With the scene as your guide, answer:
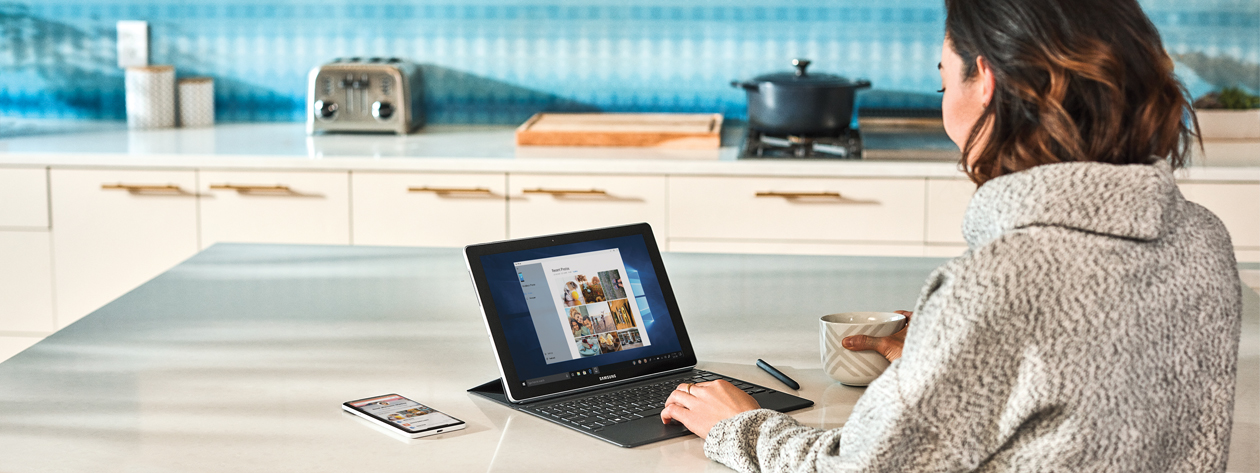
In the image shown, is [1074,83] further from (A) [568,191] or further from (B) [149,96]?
(B) [149,96]

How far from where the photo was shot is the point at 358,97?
3441mm

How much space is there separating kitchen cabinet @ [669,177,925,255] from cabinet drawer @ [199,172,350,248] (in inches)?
35.6

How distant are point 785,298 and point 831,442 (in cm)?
75

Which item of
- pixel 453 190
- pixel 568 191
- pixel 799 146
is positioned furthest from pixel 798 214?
pixel 453 190

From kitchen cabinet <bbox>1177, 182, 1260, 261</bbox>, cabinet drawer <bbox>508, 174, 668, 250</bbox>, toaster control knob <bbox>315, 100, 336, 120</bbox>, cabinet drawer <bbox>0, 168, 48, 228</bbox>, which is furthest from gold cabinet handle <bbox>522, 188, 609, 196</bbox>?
kitchen cabinet <bbox>1177, 182, 1260, 261</bbox>

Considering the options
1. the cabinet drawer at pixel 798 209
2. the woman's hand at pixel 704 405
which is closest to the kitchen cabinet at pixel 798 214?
the cabinet drawer at pixel 798 209

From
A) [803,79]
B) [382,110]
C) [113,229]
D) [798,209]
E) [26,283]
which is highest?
[803,79]

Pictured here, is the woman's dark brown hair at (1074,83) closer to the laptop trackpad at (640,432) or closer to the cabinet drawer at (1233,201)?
the laptop trackpad at (640,432)

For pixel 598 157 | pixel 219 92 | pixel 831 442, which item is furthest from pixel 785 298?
pixel 219 92

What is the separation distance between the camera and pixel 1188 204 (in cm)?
93

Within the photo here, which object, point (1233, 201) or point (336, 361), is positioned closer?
point (336, 361)

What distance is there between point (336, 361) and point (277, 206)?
6.06 ft

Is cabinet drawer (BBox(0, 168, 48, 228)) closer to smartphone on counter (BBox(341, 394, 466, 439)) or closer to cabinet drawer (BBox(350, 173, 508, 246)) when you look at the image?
cabinet drawer (BBox(350, 173, 508, 246))

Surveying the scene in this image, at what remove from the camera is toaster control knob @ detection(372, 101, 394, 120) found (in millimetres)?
3428
